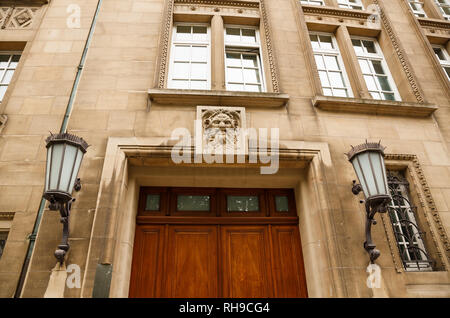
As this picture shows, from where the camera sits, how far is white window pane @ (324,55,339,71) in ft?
21.5

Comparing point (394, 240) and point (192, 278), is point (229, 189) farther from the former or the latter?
point (394, 240)

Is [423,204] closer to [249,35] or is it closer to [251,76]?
[251,76]

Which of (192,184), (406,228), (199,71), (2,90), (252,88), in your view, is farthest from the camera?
(199,71)

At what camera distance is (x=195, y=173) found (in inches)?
194

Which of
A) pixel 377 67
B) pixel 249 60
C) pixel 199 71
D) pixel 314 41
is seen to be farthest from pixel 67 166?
pixel 377 67

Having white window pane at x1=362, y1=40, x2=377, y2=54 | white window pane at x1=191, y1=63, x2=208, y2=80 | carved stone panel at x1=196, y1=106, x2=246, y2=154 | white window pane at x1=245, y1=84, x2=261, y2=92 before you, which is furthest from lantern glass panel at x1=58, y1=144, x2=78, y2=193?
white window pane at x1=362, y1=40, x2=377, y2=54

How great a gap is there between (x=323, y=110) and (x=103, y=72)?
4156mm

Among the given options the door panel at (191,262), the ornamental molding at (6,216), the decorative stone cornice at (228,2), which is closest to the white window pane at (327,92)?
the decorative stone cornice at (228,2)

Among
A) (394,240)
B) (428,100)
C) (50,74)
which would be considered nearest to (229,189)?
(394,240)

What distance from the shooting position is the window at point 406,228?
14.8ft

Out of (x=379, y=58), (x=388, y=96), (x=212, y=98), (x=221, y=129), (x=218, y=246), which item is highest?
(x=379, y=58)

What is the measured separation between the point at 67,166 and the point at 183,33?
4.50m

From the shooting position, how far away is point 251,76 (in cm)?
617

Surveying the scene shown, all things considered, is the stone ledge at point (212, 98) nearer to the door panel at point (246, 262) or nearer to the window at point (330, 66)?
the window at point (330, 66)
